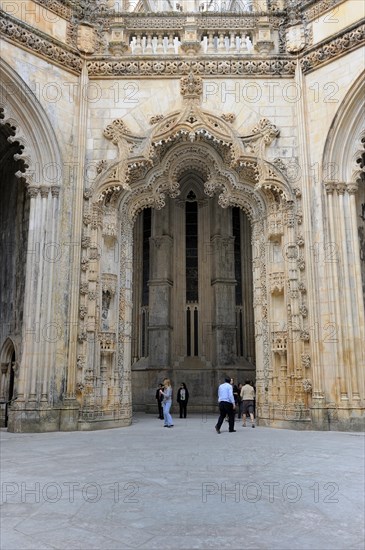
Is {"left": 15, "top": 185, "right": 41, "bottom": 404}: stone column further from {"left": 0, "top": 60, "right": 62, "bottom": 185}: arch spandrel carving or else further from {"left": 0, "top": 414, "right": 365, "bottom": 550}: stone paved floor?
{"left": 0, "top": 414, "right": 365, "bottom": 550}: stone paved floor

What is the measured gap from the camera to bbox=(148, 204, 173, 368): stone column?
20016 mm

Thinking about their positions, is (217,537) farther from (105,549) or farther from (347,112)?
(347,112)

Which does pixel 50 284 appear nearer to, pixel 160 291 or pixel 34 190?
pixel 34 190

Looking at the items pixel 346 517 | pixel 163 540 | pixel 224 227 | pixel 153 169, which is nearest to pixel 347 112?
pixel 153 169

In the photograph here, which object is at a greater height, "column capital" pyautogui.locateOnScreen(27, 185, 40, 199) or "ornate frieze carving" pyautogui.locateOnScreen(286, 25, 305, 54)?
"ornate frieze carving" pyautogui.locateOnScreen(286, 25, 305, 54)

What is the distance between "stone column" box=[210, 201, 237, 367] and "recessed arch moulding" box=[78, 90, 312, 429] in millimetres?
5420

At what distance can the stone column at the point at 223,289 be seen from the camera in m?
20.0

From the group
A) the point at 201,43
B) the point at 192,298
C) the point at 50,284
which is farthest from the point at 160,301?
the point at 201,43

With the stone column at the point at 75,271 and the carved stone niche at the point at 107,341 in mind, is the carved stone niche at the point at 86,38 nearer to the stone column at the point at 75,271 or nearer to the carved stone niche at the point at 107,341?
the stone column at the point at 75,271

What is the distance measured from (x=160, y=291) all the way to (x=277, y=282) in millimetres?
7408

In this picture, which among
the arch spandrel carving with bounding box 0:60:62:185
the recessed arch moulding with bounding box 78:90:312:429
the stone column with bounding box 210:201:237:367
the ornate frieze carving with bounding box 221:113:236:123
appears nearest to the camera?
the arch spandrel carving with bounding box 0:60:62:185

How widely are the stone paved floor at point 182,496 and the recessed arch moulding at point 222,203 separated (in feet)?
13.8

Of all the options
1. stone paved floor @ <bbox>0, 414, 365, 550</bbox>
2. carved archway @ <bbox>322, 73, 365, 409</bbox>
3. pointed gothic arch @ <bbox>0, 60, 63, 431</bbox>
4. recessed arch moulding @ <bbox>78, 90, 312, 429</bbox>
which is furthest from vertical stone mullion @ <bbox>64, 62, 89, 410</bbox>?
carved archway @ <bbox>322, 73, 365, 409</bbox>

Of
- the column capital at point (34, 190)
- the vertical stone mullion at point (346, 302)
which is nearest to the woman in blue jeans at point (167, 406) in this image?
the vertical stone mullion at point (346, 302)
